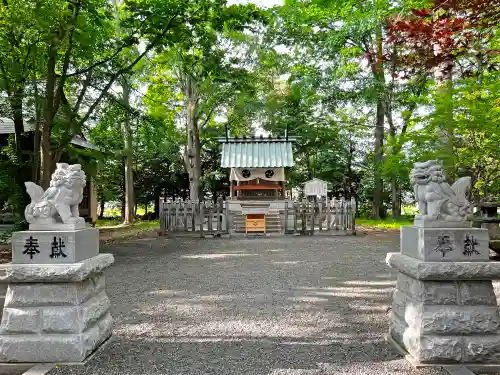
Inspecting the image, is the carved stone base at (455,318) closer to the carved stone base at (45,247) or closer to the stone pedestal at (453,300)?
the stone pedestal at (453,300)

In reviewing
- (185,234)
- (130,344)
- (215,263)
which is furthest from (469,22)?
(185,234)

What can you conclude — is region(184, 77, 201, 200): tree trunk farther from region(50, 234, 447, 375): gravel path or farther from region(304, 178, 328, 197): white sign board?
region(50, 234, 447, 375): gravel path

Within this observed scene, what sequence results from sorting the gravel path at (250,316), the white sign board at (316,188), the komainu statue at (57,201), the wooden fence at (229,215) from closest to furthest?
1. the gravel path at (250,316)
2. the komainu statue at (57,201)
3. the wooden fence at (229,215)
4. the white sign board at (316,188)

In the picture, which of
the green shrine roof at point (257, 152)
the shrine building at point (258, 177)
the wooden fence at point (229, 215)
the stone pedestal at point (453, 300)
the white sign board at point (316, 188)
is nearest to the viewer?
the stone pedestal at point (453, 300)

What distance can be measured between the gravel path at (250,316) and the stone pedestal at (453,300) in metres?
0.30

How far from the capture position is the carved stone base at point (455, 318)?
3.79 m

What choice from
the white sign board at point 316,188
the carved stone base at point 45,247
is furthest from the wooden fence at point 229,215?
the carved stone base at point 45,247

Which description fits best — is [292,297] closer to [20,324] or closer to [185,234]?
[20,324]

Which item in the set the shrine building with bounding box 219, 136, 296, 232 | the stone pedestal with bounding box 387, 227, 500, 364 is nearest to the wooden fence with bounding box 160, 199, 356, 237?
the shrine building with bounding box 219, 136, 296, 232

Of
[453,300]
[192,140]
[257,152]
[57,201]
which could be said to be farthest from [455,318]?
[192,140]

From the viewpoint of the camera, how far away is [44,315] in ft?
12.9

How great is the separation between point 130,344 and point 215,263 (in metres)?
5.55

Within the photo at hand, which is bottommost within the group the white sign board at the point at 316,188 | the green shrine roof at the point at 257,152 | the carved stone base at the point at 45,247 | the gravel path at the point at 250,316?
the gravel path at the point at 250,316

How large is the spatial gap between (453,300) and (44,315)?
3.98 meters
